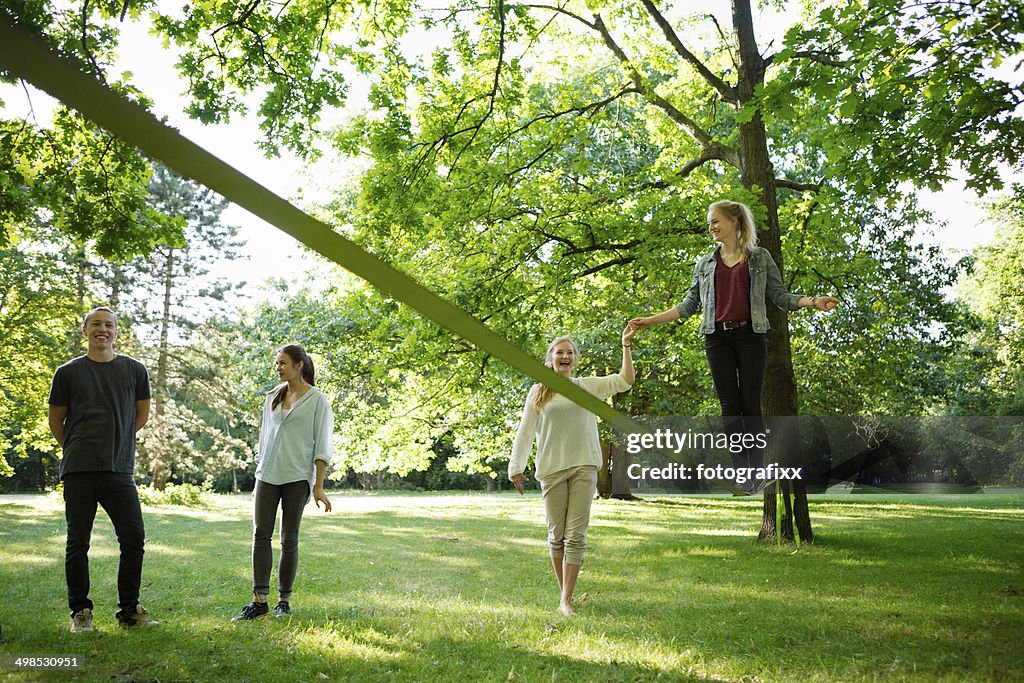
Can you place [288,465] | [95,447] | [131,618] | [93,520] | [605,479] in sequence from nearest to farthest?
1. [95,447]
2. [93,520]
3. [131,618]
4. [288,465]
5. [605,479]

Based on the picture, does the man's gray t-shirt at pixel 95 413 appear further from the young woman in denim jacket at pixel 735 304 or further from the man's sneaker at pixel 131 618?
the young woman in denim jacket at pixel 735 304

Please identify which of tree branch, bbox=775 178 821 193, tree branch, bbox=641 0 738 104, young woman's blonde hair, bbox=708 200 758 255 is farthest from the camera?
tree branch, bbox=775 178 821 193

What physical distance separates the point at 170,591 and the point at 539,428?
2.86 m

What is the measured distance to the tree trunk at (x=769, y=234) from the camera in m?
6.71

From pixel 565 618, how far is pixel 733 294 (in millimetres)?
1819

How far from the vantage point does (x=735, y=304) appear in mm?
3500

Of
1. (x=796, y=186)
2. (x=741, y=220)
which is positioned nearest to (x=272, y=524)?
(x=741, y=220)

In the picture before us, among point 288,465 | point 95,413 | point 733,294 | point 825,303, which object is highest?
point 733,294

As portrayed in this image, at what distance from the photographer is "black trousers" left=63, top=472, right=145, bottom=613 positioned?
3.38 meters

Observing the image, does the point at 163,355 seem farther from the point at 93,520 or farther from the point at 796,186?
the point at 93,520

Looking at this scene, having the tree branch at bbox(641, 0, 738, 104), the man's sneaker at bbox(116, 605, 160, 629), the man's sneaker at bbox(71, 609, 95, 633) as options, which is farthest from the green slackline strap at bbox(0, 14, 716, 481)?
the tree branch at bbox(641, 0, 738, 104)

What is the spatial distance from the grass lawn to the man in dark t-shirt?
30 centimetres

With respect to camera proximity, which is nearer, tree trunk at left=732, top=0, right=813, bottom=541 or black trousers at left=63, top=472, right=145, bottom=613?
black trousers at left=63, top=472, right=145, bottom=613

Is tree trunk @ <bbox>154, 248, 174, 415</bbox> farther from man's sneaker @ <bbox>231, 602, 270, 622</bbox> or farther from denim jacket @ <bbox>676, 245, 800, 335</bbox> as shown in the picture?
denim jacket @ <bbox>676, 245, 800, 335</bbox>
